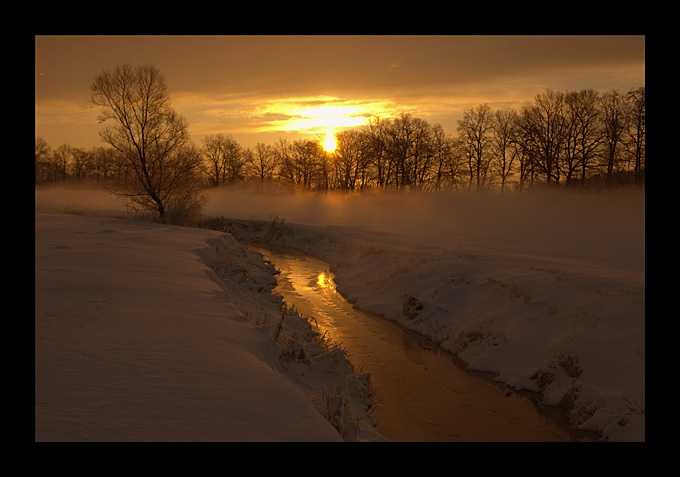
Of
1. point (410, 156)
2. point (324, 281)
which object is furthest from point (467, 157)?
point (324, 281)

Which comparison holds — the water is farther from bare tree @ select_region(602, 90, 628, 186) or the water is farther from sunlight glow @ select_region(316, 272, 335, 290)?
bare tree @ select_region(602, 90, 628, 186)

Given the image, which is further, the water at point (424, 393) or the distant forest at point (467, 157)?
the distant forest at point (467, 157)

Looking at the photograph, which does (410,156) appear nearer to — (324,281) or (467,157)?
(467,157)

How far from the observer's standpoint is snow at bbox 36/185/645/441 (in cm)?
376

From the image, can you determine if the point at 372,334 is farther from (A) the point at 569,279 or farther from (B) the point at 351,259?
(B) the point at 351,259

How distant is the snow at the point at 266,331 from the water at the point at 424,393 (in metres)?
0.49

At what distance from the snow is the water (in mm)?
491

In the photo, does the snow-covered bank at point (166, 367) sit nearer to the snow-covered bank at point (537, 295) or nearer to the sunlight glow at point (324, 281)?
the snow-covered bank at point (537, 295)

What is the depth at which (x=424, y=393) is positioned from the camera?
8281 mm

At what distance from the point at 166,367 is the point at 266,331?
8.56 ft

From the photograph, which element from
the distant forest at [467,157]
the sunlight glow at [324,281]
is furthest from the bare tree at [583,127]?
the sunlight glow at [324,281]

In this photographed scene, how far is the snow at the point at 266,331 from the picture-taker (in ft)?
12.3

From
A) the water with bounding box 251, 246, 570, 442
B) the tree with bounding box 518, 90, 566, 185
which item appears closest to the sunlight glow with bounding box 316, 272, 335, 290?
the water with bounding box 251, 246, 570, 442
